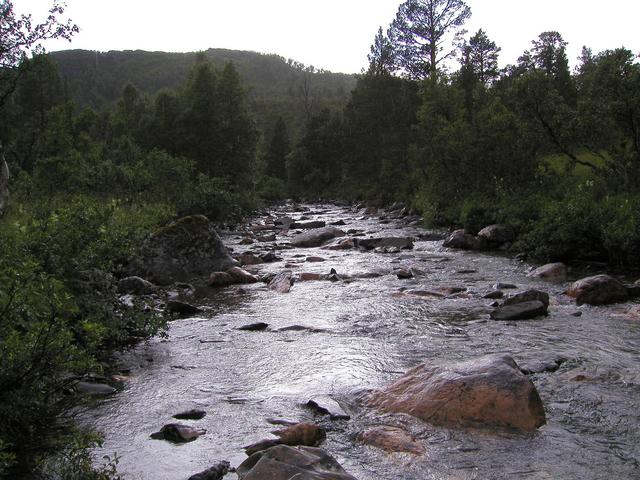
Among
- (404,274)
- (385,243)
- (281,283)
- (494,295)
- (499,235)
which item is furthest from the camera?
(385,243)

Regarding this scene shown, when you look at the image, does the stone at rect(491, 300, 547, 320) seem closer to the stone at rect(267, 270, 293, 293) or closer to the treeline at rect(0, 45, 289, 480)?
the stone at rect(267, 270, 293, 293)

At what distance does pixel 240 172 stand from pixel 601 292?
3793 centimetres

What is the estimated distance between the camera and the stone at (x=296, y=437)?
4.69m

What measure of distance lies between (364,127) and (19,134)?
3244 cm

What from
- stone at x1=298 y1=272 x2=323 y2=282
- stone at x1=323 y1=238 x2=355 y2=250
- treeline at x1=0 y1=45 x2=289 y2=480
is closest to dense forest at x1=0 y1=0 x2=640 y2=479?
treeline at x1=0 y1=45 x2=289 y2=480

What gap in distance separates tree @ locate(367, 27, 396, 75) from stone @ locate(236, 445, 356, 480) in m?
52.0

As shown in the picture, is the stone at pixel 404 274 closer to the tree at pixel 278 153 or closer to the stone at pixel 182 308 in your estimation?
the stone at pixel 182 308

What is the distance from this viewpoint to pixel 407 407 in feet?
18.0

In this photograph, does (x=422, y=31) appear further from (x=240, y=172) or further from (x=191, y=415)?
(x=191, y=415)

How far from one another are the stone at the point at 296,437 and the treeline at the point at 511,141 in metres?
10.7

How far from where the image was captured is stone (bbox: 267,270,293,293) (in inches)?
487

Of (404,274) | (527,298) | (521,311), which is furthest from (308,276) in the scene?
(521,311)

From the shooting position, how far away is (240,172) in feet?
149

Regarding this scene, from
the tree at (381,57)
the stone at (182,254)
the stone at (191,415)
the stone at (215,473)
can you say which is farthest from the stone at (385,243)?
the tree at (381,57)
